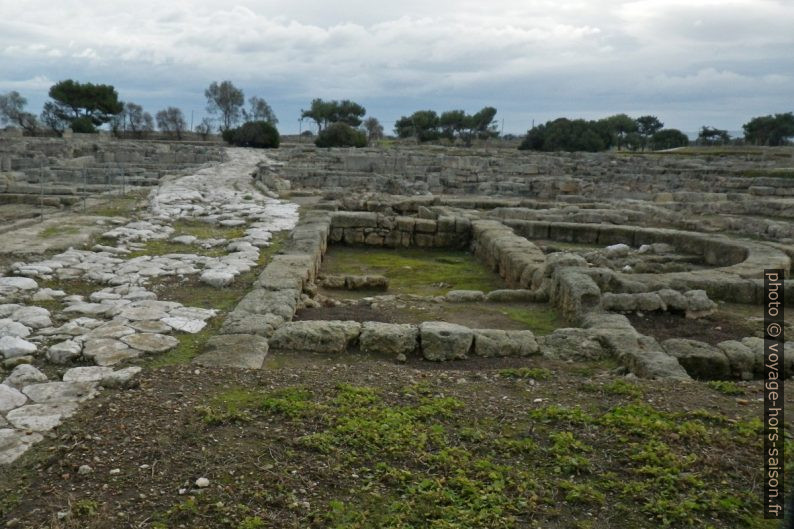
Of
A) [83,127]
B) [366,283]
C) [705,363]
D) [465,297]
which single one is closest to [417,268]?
[366,283]

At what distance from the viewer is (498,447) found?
3.73m

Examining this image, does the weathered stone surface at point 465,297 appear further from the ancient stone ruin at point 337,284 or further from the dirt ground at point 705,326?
the dirt ground at point 705,326

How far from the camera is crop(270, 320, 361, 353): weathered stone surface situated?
19.2 feet

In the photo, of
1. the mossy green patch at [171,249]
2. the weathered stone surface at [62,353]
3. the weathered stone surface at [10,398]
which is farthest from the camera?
the mossy green patch at [171,249]

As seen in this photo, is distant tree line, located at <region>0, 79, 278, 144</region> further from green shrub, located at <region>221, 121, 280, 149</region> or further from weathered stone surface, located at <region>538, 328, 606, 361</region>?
weathered stone surface, located at <region>538, 328, 606, 361</region>

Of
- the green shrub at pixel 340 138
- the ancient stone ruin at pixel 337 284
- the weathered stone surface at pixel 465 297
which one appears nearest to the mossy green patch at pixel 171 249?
the ancient stone ruin at pixel 337 284

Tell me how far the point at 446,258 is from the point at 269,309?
659cm

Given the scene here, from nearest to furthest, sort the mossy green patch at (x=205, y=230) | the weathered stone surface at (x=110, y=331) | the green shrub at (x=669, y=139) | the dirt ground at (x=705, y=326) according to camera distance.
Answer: the weathered stone surface at (x=110, y=331), the dirt ground at (x=705, y=326), the mossy green patch at (x=205, y=230), the green shrub at (x=669, y=139)

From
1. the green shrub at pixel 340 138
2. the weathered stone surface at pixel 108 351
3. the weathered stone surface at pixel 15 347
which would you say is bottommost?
the weathered stone surface at pixel 108 351

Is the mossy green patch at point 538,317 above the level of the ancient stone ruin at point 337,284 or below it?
below

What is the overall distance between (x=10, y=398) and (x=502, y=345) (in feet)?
12.7

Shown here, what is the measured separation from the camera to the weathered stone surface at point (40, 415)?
3812 mm

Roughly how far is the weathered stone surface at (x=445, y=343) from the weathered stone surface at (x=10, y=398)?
3.18 meters

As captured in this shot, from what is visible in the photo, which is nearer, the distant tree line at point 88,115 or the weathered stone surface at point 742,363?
the weathered stone surface at point 742,363
